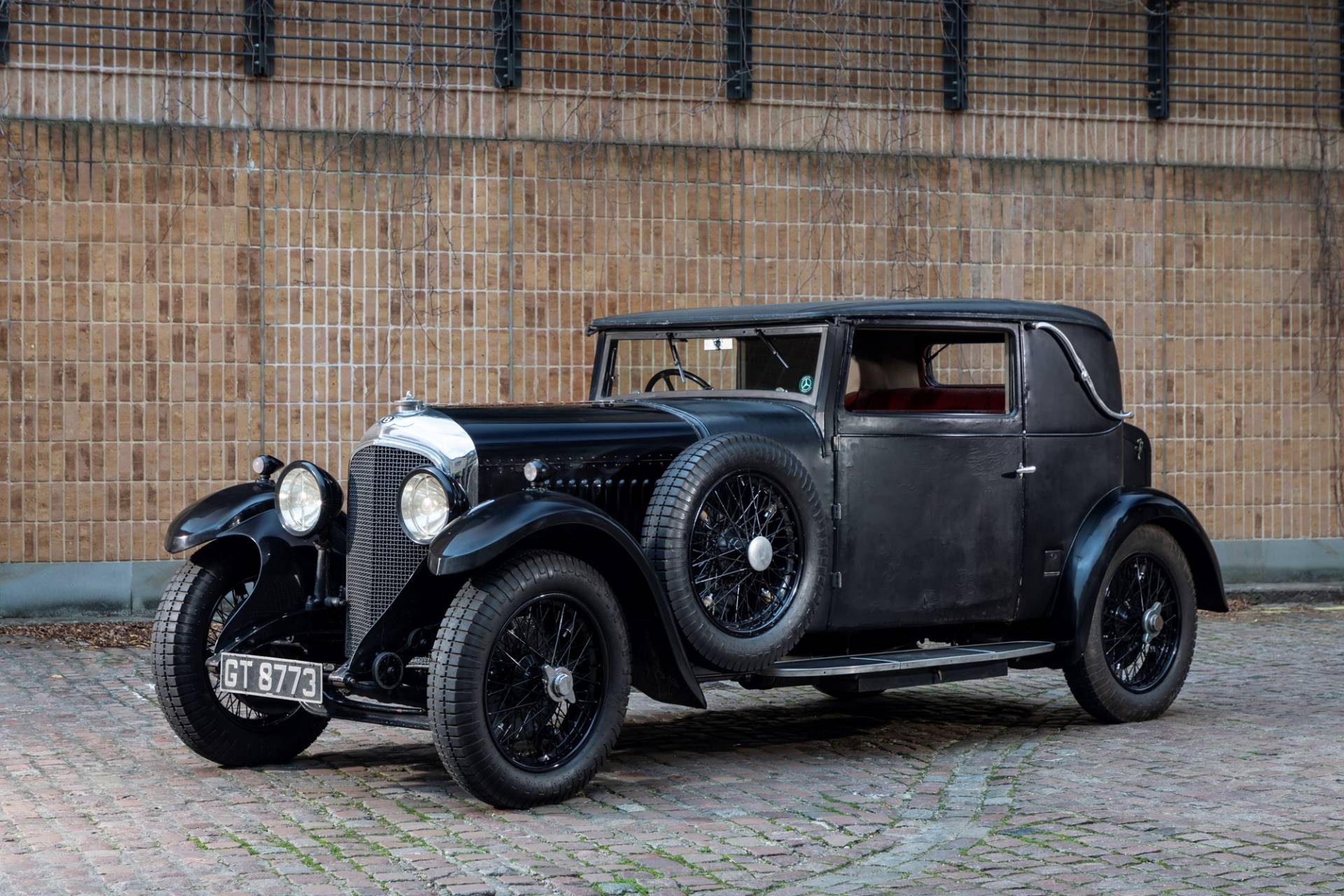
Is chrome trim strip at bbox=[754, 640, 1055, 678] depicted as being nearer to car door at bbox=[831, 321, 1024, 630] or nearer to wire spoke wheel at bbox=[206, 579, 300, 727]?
car door at bbox=[831, 321, 1024, 630]

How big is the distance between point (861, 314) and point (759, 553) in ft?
3.94

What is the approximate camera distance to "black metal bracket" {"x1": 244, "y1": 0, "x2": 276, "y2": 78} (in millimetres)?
10727

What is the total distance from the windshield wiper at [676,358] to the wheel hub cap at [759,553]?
1353 mm

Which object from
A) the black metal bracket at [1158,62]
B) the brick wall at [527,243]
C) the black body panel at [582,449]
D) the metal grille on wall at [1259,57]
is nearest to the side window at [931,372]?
the black body panel at [582,449]

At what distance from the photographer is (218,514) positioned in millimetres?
6762

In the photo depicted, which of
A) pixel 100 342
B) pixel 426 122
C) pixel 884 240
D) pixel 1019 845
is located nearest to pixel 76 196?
pixel 100 342

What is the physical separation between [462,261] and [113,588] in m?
2.91

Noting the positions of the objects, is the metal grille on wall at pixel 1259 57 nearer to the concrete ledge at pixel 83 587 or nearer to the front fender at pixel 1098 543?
the front fender at pixel 1098 543

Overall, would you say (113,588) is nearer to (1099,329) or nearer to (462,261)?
(462,261)

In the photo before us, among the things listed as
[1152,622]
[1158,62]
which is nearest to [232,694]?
[1152,622]

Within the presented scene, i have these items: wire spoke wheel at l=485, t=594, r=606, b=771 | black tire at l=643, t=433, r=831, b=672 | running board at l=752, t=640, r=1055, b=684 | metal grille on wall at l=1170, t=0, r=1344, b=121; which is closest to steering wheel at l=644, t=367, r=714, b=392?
black tire at l=643, t=433, r=831, b=672

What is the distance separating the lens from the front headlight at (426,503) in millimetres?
6051

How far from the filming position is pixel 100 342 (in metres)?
10.5

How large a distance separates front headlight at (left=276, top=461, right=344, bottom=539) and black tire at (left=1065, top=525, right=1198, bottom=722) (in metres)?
3.17
